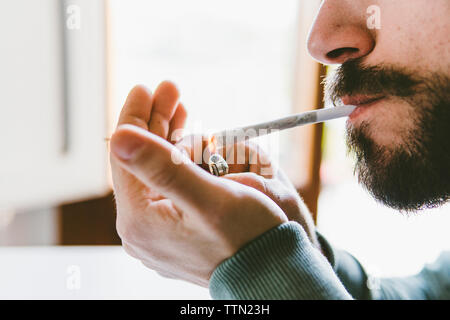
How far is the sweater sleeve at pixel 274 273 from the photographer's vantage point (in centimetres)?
30

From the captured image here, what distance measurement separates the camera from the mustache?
1.34 feet

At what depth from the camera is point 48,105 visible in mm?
918

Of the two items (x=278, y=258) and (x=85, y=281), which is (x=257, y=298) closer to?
(x=278, y=258)

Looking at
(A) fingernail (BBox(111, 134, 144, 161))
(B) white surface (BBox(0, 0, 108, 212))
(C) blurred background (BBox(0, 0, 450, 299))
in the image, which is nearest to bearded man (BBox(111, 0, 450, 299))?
(A) fingernail (BBox(111, 134, 144, 161))

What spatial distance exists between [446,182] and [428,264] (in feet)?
1.39

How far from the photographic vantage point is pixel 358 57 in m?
0.44

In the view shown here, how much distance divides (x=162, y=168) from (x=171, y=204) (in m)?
0.09

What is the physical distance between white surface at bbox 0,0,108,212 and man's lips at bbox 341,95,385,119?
0.79 metres

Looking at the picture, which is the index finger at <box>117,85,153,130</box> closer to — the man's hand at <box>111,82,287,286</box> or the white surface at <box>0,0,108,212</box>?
the man's hand at <box>111,82,287,286</box>

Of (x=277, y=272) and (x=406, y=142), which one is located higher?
(x=406, y=142)

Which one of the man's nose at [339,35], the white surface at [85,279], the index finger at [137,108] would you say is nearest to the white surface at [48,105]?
the white surface at [85,279]

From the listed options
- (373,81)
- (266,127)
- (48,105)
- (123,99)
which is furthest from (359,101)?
(48,105)

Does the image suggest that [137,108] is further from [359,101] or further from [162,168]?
[359,101]
